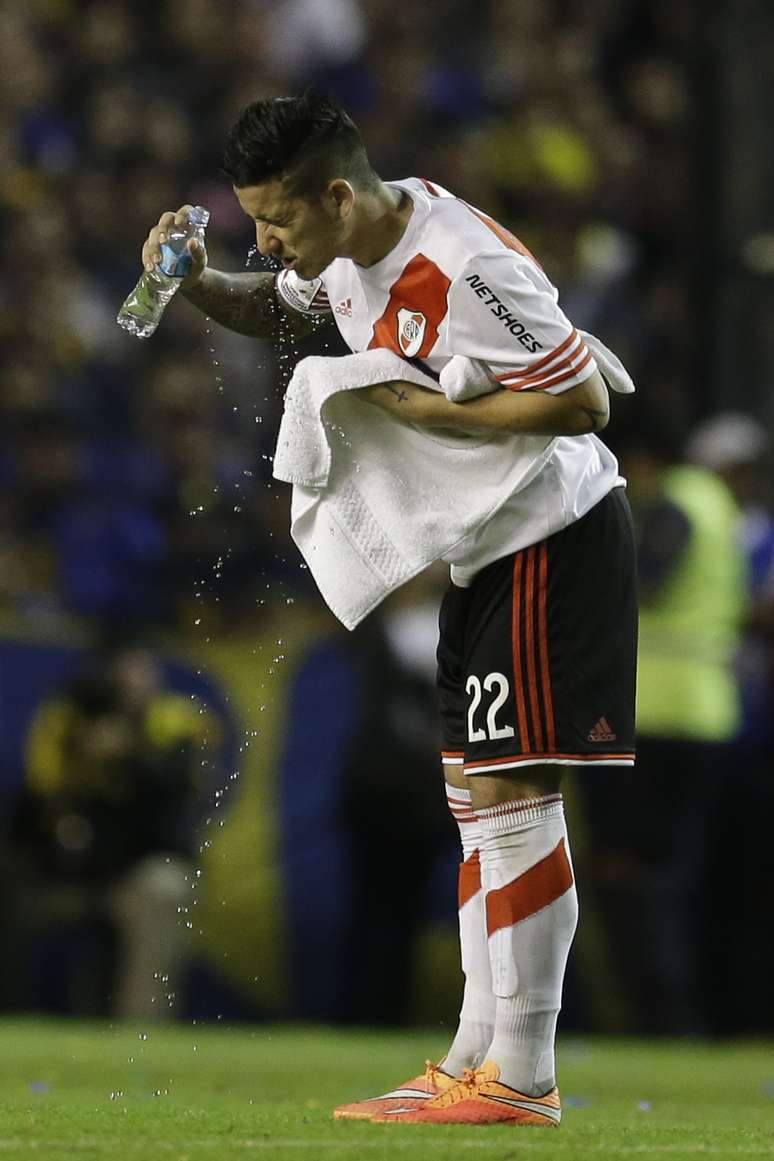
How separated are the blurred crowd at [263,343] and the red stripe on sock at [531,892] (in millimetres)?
4354

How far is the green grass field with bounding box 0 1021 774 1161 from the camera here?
4.42 metres

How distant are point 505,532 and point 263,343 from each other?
5.82 m

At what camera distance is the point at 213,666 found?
989cm

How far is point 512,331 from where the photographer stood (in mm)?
4770

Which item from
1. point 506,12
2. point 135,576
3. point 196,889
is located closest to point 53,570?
point 135,576

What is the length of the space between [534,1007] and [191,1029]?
4.98 meters

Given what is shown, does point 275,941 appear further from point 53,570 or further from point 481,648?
point 481,648

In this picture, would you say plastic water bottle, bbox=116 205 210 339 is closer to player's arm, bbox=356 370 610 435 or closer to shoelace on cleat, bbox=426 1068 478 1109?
player's arm, bbox=356 370 610 435

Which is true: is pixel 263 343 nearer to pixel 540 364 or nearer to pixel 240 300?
pixel 240 300

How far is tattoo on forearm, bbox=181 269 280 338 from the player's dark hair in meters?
0.53

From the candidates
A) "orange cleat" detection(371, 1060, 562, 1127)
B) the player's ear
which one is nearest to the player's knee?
"orange cleat" detection(371, 1060, 562, 1127)

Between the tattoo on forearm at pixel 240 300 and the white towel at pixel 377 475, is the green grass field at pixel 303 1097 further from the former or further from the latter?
the tattoo on forearm at pixel 240 300

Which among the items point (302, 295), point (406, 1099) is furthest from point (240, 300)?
point (406, 1099)

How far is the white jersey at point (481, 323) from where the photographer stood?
15.7 feet
